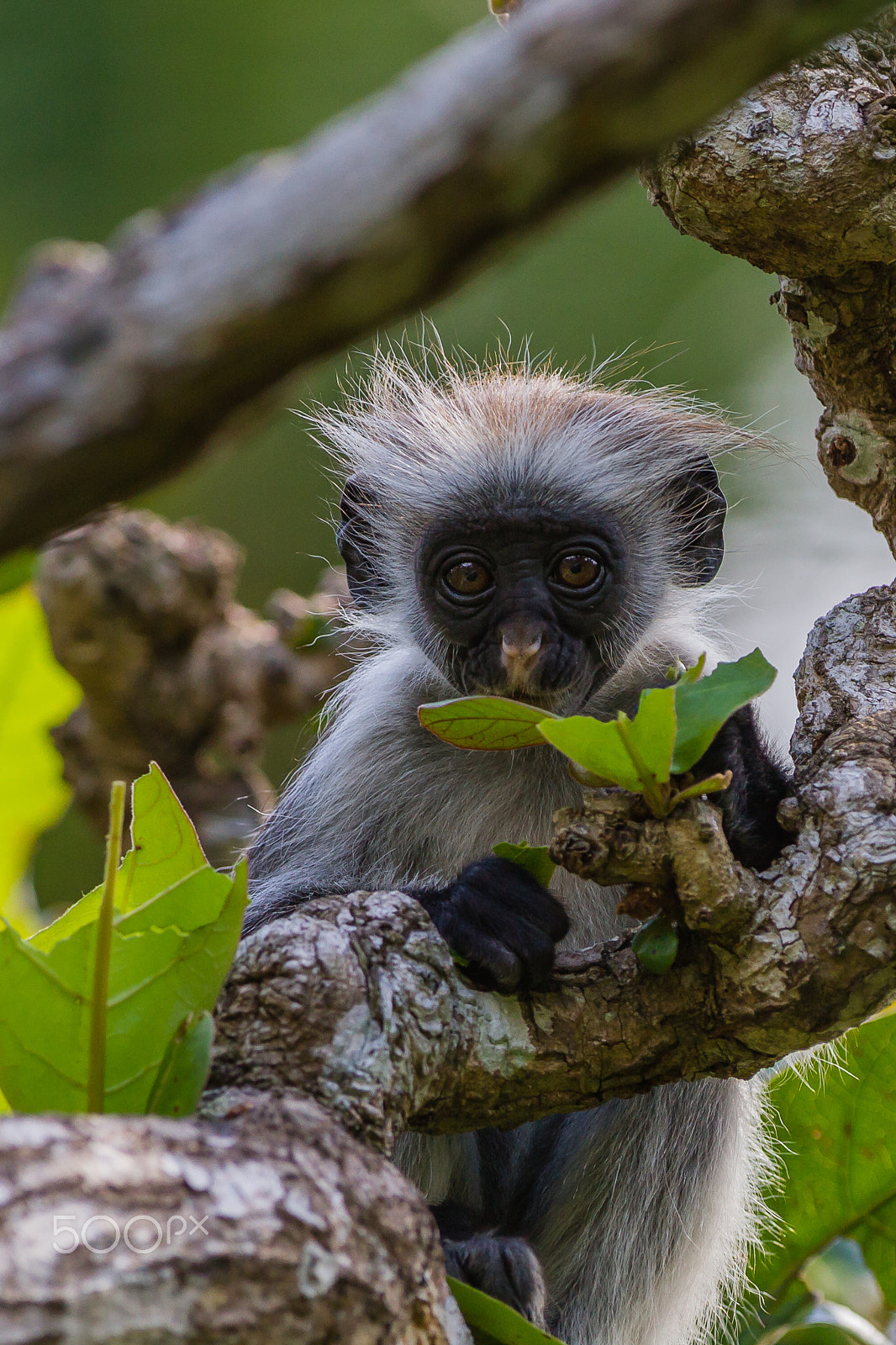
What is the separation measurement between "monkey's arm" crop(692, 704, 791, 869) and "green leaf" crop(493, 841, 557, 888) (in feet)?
0.92

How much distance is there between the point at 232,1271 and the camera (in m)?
1.19

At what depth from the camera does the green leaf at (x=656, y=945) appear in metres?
1.80

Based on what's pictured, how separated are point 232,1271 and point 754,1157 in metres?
2.21

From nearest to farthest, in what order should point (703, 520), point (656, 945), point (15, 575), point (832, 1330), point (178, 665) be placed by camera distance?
point (15, 575)
point (656, 945)
point (832, 1330)
point (703, 520)
point (178, 665)

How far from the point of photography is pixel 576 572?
10.0 feet

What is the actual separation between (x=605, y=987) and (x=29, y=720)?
351 centimetres

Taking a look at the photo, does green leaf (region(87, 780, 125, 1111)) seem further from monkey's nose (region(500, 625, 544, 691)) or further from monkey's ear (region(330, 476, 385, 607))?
monkey's ear (region(330, 476, 385, 607))

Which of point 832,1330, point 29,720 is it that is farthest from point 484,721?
point 29,720

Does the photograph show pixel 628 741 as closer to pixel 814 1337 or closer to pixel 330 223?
pixel 330 223

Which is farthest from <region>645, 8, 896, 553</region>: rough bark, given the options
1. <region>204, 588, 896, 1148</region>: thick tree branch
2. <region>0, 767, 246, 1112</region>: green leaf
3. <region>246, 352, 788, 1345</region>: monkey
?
<region>0, 767, 246, 1112</region>: green leaf

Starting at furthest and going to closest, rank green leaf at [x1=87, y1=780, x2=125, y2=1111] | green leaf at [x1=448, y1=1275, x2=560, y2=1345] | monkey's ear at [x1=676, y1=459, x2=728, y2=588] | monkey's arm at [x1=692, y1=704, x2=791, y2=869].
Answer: monkey's ear at [x1=676, y1=459, x2=728, y2=588] → monkey's arm at [x1=692, y1=704, x2=791, y2=869] → green leaf at [x1=448, y1=1275, x2=560, y2=1345] → green leaf at [x1=87, y1=780, x2=125, y2=1111]

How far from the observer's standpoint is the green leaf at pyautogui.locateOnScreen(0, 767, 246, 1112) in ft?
4.79

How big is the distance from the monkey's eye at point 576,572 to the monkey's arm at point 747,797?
3.15 ft

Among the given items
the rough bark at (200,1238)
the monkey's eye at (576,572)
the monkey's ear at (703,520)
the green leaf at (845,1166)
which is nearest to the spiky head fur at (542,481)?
the monkey's ear at (703,520)
